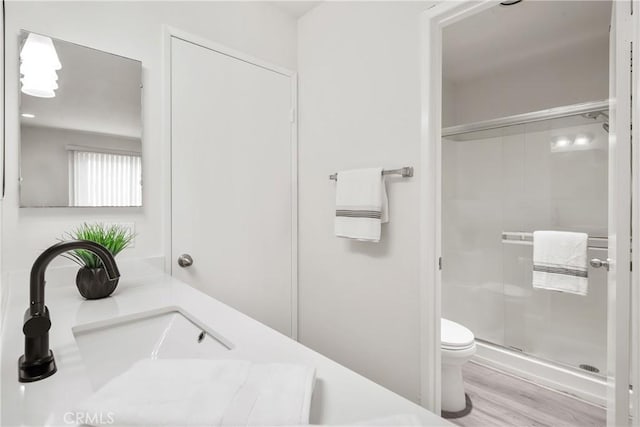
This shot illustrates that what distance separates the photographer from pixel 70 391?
0.53 meters

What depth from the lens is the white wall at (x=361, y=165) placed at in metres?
1.51

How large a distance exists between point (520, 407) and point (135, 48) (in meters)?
Answer: 2.76

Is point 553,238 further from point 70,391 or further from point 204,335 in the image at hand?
point 70,391

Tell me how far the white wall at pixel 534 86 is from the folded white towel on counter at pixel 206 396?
10.00ft

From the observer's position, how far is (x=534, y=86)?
270 cm

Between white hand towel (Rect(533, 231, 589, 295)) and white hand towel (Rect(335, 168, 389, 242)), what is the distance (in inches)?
56.8

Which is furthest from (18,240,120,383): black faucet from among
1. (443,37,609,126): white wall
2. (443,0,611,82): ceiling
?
(443,37,609,126): white wall

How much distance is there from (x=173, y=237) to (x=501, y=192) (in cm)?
253

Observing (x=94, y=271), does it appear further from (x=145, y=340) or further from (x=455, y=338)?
(x=455, y=338)

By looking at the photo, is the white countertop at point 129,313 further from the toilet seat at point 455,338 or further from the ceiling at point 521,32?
the ceiling at point 521,32

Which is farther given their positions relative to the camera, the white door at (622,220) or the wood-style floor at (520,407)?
the wood-style floor at (520,407)

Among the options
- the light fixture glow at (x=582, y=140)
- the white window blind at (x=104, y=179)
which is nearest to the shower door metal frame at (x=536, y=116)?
the light fixture glow at (x=582, y=140)

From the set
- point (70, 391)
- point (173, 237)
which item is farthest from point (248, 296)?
point (70, 391)

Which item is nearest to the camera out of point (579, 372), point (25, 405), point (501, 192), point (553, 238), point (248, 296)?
point (25, 405)
